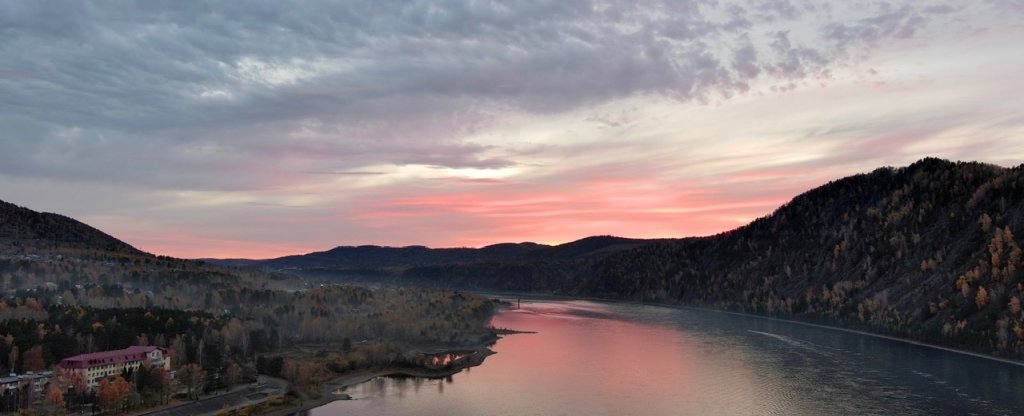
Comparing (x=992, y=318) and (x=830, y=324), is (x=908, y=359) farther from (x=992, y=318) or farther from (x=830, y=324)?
(x=830, y=324)

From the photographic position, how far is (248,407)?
87.9 metres

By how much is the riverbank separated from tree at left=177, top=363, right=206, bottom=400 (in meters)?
11.8

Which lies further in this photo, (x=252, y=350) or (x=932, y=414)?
(x=252, y=350)

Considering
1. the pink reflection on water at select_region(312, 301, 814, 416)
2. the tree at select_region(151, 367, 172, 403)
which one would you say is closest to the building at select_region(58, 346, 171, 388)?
the tree at select_region(151, 367, 172, 403)

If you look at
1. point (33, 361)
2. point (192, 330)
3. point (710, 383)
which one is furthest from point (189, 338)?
point (710, 383)

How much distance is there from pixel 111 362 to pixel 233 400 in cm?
1711

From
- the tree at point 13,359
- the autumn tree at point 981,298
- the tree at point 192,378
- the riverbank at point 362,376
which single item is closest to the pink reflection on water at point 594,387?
the riverbank at point 362,376

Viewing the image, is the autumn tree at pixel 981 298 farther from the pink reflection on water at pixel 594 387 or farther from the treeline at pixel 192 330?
the treeline at pixel 192 330

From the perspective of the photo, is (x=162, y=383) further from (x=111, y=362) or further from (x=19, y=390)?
(x=19, y=390)

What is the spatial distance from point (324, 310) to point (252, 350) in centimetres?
6065

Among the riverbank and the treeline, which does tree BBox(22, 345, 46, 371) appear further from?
the riverbank

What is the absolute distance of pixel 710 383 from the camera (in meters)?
110

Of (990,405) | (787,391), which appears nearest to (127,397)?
(787,391)

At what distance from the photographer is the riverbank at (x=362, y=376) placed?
93075 mm
